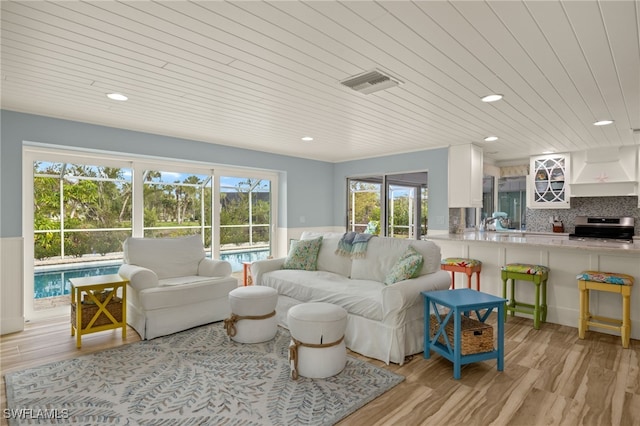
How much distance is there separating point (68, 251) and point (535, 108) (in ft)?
17.9

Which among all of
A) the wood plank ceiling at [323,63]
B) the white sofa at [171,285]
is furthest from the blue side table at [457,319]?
the white sofa at [171,285]

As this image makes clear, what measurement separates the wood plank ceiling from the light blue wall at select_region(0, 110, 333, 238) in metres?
0.16

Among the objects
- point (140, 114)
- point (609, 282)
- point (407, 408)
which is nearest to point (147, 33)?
point (140, 114)

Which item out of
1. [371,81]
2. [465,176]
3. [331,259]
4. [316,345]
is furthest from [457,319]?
[465,176]

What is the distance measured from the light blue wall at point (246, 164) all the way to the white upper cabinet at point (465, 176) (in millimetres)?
148

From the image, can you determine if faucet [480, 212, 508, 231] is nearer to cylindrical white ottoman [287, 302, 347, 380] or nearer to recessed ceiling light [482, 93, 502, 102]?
recessed ceiling light [482, 93, 502, 102]

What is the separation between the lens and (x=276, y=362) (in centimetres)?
286

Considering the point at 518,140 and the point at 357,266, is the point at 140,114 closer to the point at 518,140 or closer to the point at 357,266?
the point at 357,266

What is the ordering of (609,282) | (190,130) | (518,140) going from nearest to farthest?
(609,282) < (190,130) < (518,140)

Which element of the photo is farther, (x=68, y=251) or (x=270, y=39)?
(x=68, y=251)

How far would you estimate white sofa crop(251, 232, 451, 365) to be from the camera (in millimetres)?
2824

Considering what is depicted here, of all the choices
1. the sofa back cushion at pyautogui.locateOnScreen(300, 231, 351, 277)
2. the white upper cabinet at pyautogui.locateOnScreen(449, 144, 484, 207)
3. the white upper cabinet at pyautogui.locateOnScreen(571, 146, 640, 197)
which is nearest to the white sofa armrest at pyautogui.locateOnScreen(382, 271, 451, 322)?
the sofa back cushion at pyautogui.locateOnScreen(300, 231, 351, 277)

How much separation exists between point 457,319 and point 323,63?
81.7 inches

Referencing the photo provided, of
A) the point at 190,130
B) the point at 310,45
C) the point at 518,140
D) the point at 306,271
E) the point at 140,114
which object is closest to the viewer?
the point at 310,45
